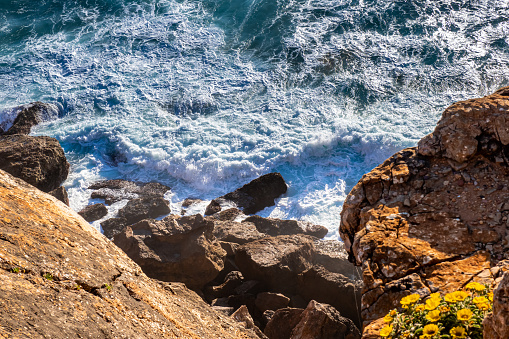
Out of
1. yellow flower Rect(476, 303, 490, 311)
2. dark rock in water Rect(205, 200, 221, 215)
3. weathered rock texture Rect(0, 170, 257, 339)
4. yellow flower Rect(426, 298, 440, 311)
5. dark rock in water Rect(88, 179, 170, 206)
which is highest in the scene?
yellow flower Rect(476, 303, 490, 311)

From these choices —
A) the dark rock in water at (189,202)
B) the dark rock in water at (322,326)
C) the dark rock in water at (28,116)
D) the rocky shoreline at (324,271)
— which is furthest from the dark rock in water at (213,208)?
the dark rock in water at (28,116)

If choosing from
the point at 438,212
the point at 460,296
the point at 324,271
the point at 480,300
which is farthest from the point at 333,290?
the point at 480,300

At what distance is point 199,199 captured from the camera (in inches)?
502

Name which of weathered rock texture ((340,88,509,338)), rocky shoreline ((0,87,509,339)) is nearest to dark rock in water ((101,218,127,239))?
rocky shoreline ((0,87,509,339))

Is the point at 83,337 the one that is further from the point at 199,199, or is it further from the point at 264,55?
the point at 264,55

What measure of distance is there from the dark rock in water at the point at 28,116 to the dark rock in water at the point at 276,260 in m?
10.8

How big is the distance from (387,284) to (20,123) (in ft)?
50.2

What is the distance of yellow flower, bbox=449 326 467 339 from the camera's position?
257cm

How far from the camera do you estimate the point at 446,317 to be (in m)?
2.71

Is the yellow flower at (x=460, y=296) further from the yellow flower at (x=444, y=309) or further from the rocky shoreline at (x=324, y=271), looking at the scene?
the rocky shoreline at (x=324, y=271)

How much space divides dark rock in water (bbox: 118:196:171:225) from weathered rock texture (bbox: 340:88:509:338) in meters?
7.01

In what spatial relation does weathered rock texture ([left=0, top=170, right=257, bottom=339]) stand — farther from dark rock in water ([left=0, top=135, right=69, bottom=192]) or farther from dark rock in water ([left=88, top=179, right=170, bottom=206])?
dark rock in water ([left=88, top=179, right=170, bottom=206])

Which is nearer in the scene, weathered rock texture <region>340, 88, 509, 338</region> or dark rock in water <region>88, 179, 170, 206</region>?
weathered rock texture <region>340, 88, 509, 338</region>

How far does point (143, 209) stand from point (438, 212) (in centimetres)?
808
